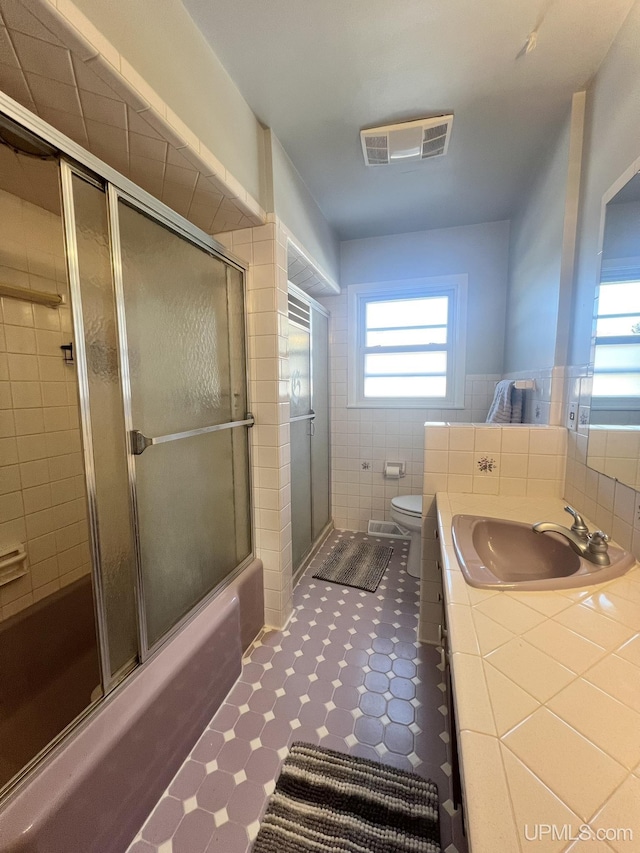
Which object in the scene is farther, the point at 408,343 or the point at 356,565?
the point at 408,343

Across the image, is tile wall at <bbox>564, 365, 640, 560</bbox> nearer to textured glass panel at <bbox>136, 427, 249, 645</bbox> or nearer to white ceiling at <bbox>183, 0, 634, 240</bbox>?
white ceiling at <bbox>183, 0, 634, 240</bbox>

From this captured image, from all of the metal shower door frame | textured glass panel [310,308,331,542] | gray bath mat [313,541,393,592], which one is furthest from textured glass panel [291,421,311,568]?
the metal shower door frame

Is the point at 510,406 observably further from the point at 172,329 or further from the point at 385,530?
the point at 172,329

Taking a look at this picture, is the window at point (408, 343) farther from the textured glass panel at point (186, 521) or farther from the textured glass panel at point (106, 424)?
the textured glass panel at point (106, 424)

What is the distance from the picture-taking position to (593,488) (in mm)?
1173

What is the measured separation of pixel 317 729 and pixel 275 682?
0.27m

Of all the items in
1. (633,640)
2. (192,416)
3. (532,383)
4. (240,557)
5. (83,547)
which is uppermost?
(532,383)

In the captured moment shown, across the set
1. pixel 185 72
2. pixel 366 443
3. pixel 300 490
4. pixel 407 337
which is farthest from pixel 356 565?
pixel 185 72

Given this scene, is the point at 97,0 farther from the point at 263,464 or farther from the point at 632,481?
the point at 632,481

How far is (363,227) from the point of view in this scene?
247cm

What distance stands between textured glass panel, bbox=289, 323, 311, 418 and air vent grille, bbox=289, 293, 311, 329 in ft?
0.14

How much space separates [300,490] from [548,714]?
1.76 meters

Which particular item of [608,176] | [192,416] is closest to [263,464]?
[192,416]

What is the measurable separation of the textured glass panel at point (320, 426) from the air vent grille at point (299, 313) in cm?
11
